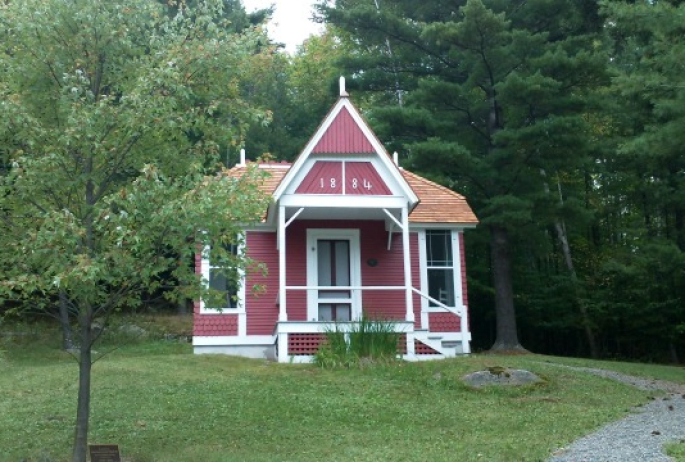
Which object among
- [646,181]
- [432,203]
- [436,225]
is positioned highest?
[646,181]

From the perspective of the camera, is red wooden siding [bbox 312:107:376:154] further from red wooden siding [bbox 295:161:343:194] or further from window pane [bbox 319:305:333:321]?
window pane [bbox 319:305:333:321]

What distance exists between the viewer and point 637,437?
9.23 metres

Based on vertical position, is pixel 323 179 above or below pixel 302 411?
above

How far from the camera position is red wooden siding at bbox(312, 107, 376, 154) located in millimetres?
16469

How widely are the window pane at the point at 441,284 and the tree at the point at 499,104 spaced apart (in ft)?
7.73

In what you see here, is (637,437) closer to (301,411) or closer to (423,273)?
(301,411)

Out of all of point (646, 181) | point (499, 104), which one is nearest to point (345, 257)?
point (499, 104)

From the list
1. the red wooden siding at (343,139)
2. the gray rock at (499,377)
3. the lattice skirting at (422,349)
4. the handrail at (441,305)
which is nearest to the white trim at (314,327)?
the lattice skirting at (422,349)

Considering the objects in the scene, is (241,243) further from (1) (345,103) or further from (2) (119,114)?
(1) (345,103)

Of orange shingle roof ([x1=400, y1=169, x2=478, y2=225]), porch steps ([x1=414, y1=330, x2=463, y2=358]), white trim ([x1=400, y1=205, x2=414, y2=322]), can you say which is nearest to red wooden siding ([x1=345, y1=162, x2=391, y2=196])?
white trim ([x1=400, y1=205, x2=414, y2=322])

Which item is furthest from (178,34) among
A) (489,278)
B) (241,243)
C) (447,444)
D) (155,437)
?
(489,278)

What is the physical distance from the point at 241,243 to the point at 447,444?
11.6ft

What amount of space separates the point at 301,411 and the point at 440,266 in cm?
867

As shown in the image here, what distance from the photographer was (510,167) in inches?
851
